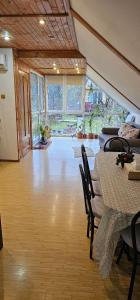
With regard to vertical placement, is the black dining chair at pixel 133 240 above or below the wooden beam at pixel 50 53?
below

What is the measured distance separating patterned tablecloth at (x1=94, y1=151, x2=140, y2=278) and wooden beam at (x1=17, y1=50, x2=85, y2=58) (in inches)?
138

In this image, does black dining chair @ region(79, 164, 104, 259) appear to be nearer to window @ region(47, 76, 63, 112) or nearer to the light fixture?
the light fixture

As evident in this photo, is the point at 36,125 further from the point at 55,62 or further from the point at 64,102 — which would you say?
the point at 55,62

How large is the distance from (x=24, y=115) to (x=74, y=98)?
125 inches

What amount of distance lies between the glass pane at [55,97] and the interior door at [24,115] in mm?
2541

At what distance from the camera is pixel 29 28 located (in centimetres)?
320

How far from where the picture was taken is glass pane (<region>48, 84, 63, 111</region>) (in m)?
8.20

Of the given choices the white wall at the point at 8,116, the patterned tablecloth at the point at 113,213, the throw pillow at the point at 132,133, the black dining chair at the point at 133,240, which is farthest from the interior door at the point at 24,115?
the black dining chair at the point at 133,240

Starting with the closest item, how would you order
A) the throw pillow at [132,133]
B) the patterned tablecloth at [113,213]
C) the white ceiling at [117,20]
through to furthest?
the patterned tablecloth at [113,213] → the white ceiling at [117,20] → the throw pillow at [132,133]

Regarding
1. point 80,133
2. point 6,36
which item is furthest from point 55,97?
point 6,36

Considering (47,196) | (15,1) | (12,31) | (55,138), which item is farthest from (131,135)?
(55,138)

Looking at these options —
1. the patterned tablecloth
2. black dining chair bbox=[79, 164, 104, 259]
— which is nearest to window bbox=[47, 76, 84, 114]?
black dining chair bbox=[79, 164, 104, 259]

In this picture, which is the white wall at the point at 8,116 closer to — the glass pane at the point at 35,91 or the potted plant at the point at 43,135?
the glass pane at the point at 35,91

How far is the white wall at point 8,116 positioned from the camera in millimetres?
4598
